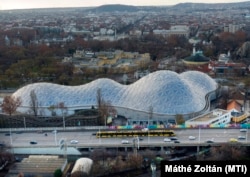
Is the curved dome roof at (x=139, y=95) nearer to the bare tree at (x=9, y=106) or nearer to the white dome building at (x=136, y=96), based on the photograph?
the white dome building at (x=136, y=96)

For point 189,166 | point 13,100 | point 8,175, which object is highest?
point 189,166

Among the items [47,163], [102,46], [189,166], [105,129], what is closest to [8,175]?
[47,163]

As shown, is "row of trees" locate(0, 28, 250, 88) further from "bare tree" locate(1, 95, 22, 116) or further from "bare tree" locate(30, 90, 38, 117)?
"bare tree" locate(1, 95, 22, 116)

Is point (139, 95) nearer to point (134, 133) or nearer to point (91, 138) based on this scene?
point (134, 133)

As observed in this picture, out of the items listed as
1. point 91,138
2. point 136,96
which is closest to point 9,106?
point 91,138

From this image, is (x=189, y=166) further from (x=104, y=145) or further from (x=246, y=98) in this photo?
(x=246, y=98)

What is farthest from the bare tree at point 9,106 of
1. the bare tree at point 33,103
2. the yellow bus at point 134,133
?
the yellow bus at point 134,133
